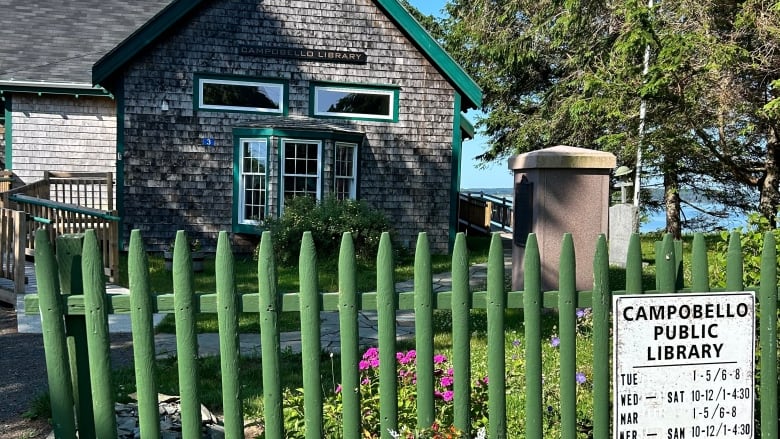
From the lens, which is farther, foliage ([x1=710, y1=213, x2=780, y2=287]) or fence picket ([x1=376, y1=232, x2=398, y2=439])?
foliage ([x1=710, y1=213, x2=780, y2=287])

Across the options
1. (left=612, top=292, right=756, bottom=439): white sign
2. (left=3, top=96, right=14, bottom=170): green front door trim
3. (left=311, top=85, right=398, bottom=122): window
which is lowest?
(left=612, top=292, right=756, bottom=439): white sign

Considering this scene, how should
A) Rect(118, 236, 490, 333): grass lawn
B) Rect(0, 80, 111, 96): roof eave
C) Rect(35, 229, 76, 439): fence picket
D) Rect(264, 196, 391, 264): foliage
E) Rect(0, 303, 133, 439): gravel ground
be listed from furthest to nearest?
1. Rect(0, 80, 111, 96): roof eave
2. Rect(264, 196, 391, 264): foliage
3. Rect(118, 236, 490, 333): grass lawn
4. Rect(0, 303, 133, 439): gravel ground
5. Rect(35, 229, 76, 439): fence picket

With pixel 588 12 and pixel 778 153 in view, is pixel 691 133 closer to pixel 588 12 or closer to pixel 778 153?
pixel 778 153

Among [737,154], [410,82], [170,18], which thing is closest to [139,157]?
[170,18]

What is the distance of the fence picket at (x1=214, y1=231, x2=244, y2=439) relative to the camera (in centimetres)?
311

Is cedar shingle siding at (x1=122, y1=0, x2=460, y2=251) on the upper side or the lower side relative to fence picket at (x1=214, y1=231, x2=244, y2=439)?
upper

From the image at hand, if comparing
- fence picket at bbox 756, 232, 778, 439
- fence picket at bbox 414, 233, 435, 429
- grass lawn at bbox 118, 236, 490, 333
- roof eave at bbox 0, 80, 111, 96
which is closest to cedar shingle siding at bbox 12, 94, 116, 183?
roof eave at bbox 0, 80, 111, 96

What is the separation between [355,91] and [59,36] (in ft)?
26.6

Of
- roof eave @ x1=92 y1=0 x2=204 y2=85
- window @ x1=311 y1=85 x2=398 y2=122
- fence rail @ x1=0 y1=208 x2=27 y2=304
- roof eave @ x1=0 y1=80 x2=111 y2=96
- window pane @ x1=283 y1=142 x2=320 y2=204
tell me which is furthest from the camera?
window @ x1=311 y1=85 x2=398 y2=122

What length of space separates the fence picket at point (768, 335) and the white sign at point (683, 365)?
320 mm

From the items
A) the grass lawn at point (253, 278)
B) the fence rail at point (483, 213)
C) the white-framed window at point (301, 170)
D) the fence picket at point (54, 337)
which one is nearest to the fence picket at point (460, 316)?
the fence picket at point (54, 337)

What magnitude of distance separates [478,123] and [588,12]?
7125 millimetres

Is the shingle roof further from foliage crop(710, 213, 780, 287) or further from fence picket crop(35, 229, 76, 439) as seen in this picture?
foliage crop(710, 213, 780, 287)

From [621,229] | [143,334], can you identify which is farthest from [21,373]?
[621,229]
